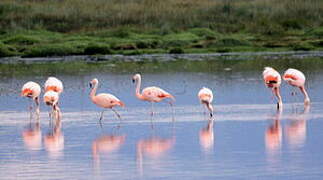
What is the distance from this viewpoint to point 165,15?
52.2m

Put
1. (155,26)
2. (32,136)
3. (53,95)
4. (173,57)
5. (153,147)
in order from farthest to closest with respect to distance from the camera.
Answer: (155,26) < (173,57) < (53,95) < (32,136) < (153,147)

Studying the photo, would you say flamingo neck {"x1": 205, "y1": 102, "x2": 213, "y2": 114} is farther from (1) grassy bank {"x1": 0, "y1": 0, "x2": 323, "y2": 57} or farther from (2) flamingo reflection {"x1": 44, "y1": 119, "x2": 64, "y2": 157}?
(1) grassy bank {"x1": 0, "y1": 0, "x2": 323, "y2": 57}

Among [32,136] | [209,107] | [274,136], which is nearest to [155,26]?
[209,107]

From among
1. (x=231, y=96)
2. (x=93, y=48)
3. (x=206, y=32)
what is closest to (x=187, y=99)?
(x=231, y=96)

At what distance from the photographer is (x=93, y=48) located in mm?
41750

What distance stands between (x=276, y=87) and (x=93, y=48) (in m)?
23.5

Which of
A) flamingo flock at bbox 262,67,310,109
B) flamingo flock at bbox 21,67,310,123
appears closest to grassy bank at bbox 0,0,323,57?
flamingo flock at bbox 262,67,310,109

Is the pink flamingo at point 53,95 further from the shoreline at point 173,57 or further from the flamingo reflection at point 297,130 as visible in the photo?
the shoreline at point 173,57

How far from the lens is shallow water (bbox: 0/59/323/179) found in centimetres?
1142

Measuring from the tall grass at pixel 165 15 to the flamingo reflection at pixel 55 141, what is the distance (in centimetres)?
3161

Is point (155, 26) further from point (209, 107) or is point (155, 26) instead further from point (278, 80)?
point (209, 107)

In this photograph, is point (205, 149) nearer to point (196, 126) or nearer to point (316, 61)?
point (196, 126)

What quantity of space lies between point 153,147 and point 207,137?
3.71 feet

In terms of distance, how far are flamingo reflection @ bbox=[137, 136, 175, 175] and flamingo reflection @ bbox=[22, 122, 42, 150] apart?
1518 mm
